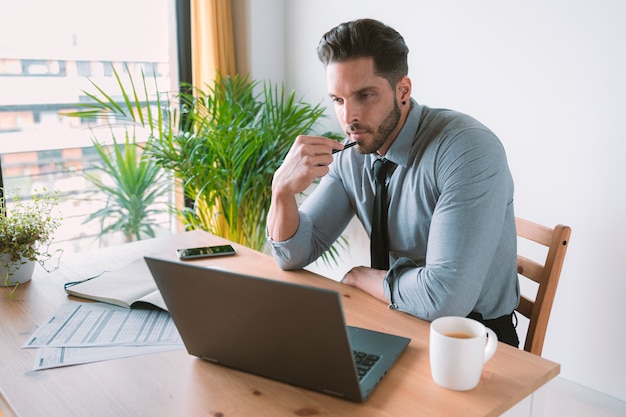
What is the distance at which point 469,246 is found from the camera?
137 centimetres

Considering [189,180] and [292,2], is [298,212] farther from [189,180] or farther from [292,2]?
[292,2]

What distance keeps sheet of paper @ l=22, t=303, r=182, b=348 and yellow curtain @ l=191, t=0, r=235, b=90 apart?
1903mm

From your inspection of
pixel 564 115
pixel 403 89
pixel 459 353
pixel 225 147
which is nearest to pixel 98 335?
pixel 459 353

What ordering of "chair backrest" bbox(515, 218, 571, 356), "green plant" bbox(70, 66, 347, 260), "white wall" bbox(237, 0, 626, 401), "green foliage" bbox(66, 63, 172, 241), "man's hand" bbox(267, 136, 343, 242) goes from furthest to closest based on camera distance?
1. "green foliage" bbox(66, 63, 172, 241)
2. "green plant" bbox(70, 66, 347, 260)
3. "white wall" bbox(237, 0, 626, 401)
4. "man's hand" bbox(267, 136, 343, 242)
5. "chair backrest" bbox(515, 218, 571, 356)

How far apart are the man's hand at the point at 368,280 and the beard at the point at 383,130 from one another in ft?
1.07

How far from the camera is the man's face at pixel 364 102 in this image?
1594 millimetres

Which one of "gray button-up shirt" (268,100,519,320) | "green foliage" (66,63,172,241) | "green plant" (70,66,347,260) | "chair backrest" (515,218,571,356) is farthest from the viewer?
"green foliage" (66,63,172,241)

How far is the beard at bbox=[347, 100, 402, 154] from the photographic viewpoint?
5.37ft

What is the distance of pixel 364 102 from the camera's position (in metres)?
1.62

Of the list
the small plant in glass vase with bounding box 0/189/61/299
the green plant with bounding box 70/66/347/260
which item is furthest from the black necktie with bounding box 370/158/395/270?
the green plant with bounding box 70/66/347/260

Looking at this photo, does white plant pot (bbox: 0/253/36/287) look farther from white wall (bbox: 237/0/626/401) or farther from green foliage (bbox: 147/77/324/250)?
white wall (bbox: 237/0/626/401)

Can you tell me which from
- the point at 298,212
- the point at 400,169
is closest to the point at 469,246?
the point at 400,169

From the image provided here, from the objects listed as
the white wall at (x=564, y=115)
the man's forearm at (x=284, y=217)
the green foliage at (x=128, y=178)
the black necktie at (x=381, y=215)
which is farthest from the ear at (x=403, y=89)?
the green foliage at (x=128, y=178)

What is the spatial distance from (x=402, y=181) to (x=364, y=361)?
65cm
